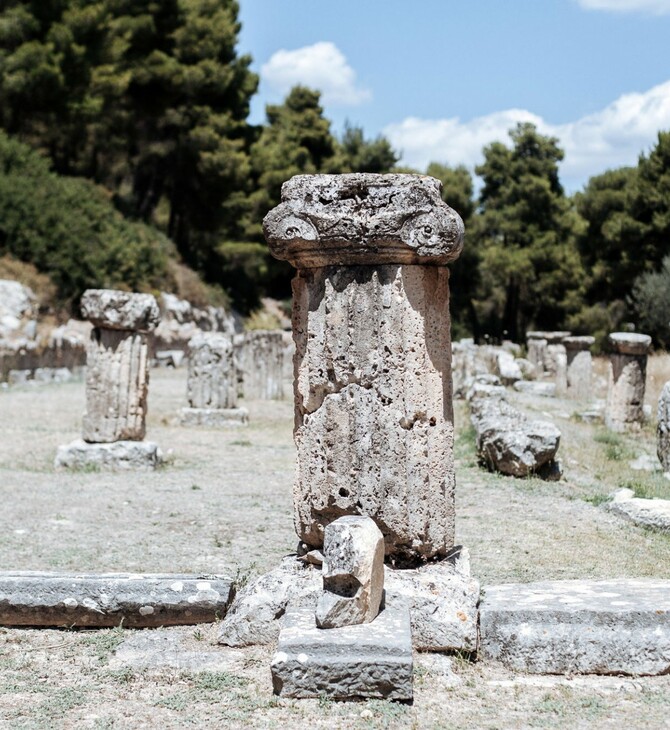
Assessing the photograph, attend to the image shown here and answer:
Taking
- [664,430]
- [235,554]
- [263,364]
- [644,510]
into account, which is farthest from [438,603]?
[263,364]

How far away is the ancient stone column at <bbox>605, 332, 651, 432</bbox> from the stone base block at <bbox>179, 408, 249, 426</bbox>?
5.31 meters

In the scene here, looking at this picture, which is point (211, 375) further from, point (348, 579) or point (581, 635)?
point (581, 635)

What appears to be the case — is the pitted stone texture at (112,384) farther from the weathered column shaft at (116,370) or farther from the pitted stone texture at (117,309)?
the pitted stone texture at (117,309)

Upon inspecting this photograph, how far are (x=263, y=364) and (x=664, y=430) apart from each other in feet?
30.6

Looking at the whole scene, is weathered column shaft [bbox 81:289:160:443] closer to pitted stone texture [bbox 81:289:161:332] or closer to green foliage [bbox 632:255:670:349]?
pitted stone texture [bbox 81:289:161:332]

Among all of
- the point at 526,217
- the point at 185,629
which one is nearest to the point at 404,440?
the point at 185,629

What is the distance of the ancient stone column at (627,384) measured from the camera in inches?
508

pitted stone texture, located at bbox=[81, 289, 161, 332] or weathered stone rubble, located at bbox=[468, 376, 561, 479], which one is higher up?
pitted stone texture, located at bbox=[81, 289, 161, 332]

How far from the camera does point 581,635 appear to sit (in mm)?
3904

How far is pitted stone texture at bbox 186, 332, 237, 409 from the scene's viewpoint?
13625mm

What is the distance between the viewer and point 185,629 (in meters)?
4.46

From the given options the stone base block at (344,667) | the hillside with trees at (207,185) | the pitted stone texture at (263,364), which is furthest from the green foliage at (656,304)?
the stone base block at (344,667)

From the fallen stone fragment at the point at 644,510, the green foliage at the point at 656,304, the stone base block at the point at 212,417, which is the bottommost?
the fallen stone fragment at the point at 644,510

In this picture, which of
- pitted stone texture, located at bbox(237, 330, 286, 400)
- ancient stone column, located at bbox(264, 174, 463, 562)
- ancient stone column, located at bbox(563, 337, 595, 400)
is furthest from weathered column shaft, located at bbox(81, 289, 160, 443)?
ancient stone column, located at bbox(563, 337, 595, 400)
